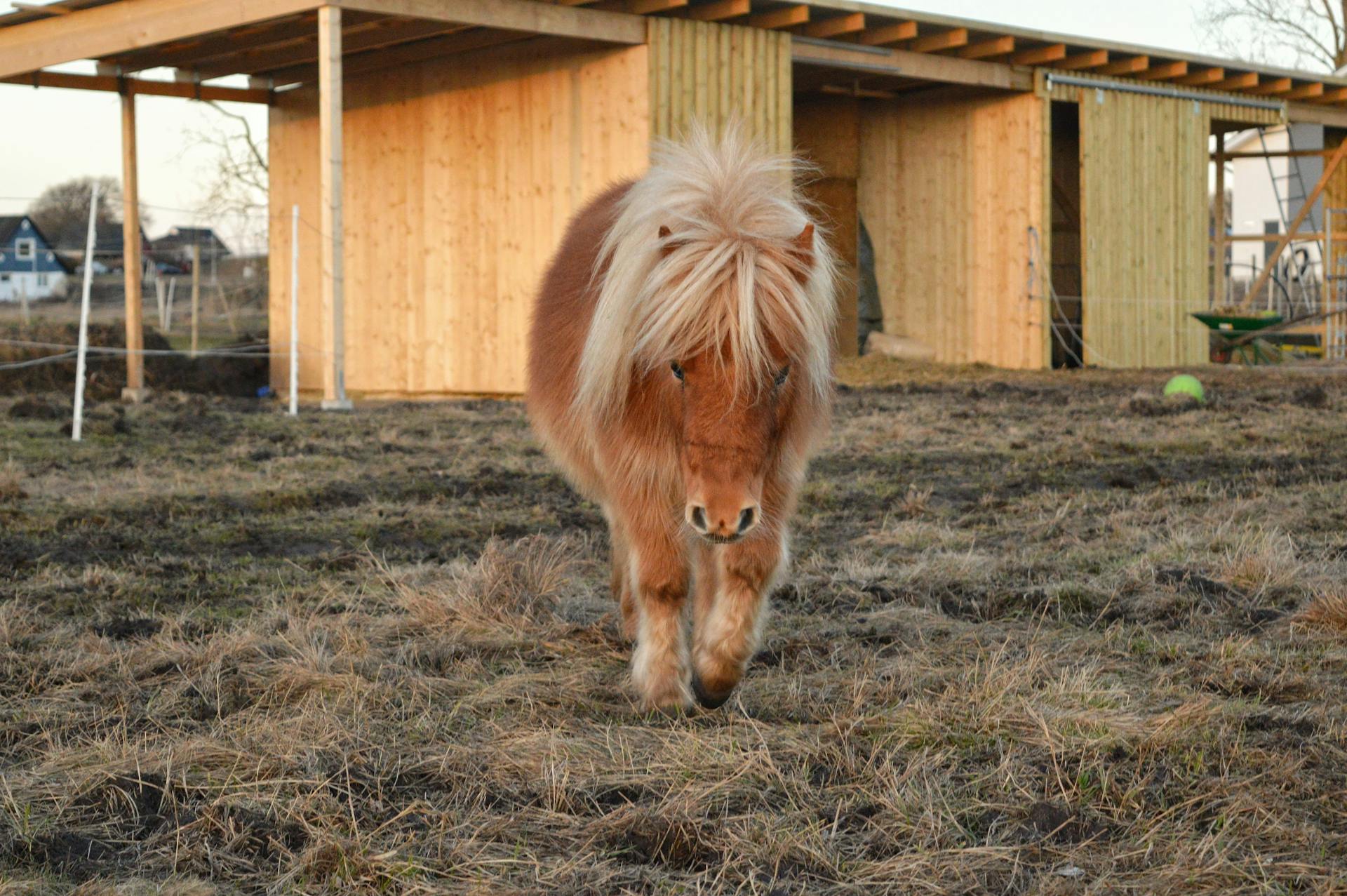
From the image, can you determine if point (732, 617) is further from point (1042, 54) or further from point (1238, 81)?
point (1238, 81)

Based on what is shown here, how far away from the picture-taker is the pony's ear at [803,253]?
3391 mm

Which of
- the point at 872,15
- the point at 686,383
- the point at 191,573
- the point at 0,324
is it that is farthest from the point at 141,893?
the point at 0,324

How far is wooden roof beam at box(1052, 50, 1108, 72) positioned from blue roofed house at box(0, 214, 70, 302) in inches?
1815

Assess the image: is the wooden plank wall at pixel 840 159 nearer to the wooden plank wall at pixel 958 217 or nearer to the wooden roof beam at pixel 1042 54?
the wooden plank wall at pixel 958 217

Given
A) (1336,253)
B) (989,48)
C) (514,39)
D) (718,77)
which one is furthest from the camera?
(1336,253)

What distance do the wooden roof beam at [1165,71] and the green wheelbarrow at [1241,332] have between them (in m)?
3.03

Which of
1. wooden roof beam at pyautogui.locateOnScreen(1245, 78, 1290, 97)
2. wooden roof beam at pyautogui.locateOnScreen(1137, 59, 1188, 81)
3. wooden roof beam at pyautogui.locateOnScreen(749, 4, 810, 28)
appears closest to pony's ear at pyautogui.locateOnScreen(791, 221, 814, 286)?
wooden roof beam at pyautogui.locateOnScreen(749, 4, 810, 28)

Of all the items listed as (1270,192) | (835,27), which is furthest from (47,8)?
(1270,192)

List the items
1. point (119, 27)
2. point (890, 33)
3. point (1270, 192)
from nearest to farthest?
point (119, 27), point (890, 33), point (1270, 192)

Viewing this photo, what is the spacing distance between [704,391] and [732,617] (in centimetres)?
64

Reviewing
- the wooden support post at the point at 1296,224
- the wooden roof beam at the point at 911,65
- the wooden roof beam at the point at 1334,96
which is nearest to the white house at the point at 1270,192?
the wooden support post at the point at 1296,224

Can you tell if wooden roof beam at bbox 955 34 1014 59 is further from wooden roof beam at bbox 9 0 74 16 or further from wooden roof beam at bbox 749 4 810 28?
wooden roof beam at bbox 9 0 74 16

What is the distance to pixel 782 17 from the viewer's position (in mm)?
13484

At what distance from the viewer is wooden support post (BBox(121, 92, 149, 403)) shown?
13.9m
